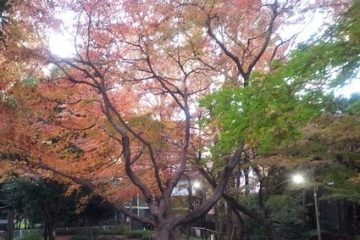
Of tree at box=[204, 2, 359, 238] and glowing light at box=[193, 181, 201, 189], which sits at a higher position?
tree at box=[204, 2, 359, 238]

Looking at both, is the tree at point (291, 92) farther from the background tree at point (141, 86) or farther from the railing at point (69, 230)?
the railing at point (69, 230)

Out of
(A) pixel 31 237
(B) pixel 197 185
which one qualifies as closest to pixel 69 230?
(A) pixel 31 237

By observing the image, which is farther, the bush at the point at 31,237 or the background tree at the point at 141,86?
the bush at the point at 31,237

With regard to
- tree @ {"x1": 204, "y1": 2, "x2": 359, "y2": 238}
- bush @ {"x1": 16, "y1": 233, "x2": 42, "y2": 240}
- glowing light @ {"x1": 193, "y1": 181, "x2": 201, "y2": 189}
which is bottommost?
bush @ {"x1": 16, "y1": 233, "x2": 42, "y2": 240}

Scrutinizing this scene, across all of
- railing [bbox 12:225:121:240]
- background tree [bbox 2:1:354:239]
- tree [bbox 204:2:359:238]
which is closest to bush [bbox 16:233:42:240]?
railing [bbox 12:225:121:240]

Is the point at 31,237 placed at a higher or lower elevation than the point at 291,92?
lower

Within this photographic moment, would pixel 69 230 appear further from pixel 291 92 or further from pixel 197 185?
pixel 291 92

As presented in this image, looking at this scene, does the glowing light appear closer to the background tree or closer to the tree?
the background tree

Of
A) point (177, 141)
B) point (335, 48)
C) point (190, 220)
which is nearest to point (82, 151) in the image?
point (177, 141)

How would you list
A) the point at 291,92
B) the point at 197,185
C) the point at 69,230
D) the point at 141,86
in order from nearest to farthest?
1. the point at 291,92
2. the point at 141,86
3. the point at 197,185
4. the point at 69,230

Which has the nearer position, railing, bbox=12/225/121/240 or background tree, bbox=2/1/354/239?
background tree, bbox=2/1/354/239

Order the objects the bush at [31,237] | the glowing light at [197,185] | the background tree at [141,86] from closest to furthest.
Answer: the background tree at [141,86] → the glowing light at [197,185] → the bush at [31,237]

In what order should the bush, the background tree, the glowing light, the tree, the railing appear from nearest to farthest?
the tree → the background tree → the glowing light → the bush → the railing

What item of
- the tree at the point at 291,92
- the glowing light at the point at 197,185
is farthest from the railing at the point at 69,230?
the tree at the point at 291,92
